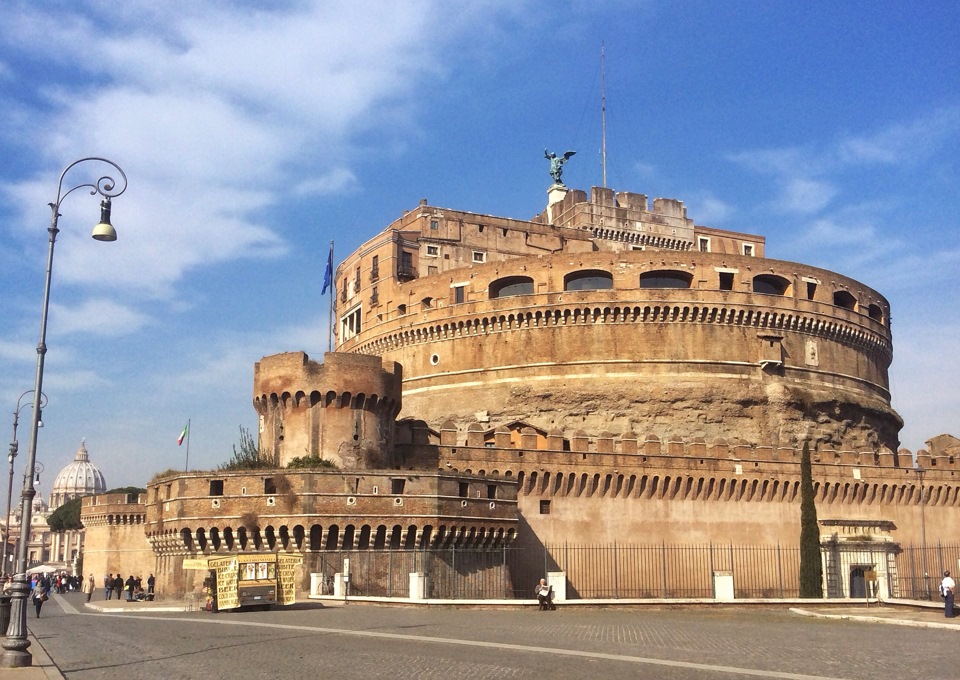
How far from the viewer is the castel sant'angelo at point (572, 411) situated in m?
30.9

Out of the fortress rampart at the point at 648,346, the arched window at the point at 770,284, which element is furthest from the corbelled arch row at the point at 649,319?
the arched window at the point at 770,284

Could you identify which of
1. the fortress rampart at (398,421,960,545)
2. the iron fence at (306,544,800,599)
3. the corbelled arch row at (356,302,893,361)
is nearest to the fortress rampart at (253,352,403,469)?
the fortress rampart at (398,421,960,545)

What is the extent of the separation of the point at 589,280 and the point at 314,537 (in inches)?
988

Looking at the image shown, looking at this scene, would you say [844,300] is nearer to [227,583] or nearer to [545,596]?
[545,596]

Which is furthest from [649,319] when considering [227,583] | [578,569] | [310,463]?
Answer: [227,583]

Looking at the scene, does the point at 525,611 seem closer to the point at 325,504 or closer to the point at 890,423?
the point at 325,504

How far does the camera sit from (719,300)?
163 feet

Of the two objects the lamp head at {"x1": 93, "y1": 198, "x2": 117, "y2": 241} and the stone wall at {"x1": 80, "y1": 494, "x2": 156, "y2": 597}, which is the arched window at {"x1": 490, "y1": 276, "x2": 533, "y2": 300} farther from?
the lamp head at {"x1": 93, "y1": 198, "x2": 117, "y2": 241}

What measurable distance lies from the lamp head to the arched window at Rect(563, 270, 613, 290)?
35.2 metres

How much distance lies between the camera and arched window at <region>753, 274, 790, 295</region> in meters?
51.8

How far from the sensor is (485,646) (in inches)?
616

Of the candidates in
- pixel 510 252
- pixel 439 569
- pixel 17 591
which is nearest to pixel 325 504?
pixel 439 569

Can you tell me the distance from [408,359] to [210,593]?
2739cm

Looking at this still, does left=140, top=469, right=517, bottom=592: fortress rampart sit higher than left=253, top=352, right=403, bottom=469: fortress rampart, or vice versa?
left=253, top=352, right=403, bottom=469: fortress rampart
